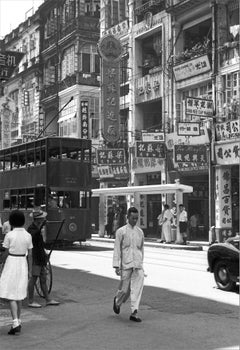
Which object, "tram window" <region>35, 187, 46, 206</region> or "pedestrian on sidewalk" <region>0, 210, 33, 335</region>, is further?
"tram window" <region>35, 187, 46, 206</region>

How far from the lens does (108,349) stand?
636 centimetres

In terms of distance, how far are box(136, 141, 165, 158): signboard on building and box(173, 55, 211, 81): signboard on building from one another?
3805 mm

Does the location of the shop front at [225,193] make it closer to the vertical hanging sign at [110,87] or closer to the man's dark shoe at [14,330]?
the vertical hanging sign at [110,87]

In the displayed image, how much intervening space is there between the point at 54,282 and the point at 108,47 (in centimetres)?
2095

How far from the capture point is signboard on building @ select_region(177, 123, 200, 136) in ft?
80.8

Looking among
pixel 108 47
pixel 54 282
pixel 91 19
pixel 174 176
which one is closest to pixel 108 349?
pixel 54 282

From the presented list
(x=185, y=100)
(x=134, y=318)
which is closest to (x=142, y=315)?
(x=134, y=318)

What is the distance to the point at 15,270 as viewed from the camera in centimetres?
745

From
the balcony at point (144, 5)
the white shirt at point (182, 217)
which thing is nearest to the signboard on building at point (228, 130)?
the white shirt at point (182, 217)

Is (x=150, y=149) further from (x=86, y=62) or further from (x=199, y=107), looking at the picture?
(x=86, y=62)

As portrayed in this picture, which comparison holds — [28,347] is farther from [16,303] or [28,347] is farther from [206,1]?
[206,1]

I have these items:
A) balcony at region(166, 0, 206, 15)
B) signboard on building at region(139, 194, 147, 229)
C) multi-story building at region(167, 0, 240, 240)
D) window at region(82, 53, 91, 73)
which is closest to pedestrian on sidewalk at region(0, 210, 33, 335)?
multi-story building at region(167, 0, 240, 240)

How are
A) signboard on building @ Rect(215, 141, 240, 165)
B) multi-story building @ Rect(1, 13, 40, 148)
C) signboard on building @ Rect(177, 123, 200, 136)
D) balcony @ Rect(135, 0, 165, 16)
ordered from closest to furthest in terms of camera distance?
signboard on building @ Rect(177, 123, 200, 136) < signboard on building @ Rect(215, 141, 240, 165) < balcony @ Rect(135, 0, 165, 16) < multi-story building @ Rect(1, 13, 40, 148)

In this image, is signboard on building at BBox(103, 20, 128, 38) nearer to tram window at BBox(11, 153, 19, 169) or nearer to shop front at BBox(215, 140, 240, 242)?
shop front at BBox(215, 140, 240, 242)
